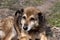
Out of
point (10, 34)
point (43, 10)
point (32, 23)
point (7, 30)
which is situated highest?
point (43, 10)

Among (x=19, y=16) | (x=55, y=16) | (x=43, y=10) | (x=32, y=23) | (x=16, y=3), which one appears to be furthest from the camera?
(x=16, y=3)

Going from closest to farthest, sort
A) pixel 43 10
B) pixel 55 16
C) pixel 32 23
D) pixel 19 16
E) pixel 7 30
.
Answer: pixel 32 23 < pixel 19 16 < pixel 7 30 < pixel 55 16 < pixel 43 10

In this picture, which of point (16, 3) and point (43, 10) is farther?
point (16, 3)

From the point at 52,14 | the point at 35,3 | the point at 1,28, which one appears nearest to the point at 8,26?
the point at 1,28

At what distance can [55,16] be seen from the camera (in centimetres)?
1082

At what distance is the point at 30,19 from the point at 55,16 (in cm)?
329

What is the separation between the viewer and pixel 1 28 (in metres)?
7.98

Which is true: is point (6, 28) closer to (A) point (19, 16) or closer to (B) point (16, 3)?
(A) point (19, 16)

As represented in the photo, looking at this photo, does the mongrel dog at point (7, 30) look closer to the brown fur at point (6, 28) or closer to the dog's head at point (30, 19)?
the brown fur at point (6, 28)

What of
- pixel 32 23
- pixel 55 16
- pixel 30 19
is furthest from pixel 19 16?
Result: pixel 55 16

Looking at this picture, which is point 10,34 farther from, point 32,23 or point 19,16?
point 32,23

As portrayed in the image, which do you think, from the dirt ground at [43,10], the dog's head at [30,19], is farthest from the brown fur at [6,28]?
the dirt ground at [43,10]

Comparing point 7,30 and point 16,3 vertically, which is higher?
point 16,3

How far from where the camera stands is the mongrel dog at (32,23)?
7.65 metres
